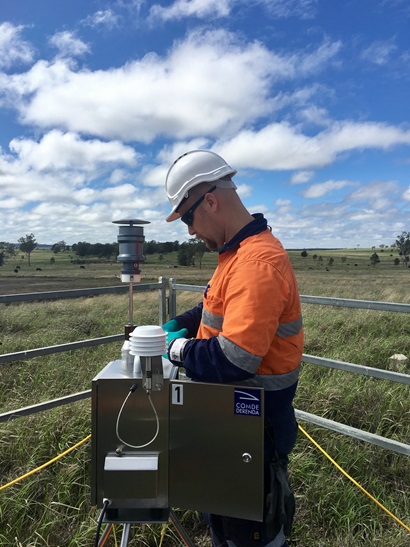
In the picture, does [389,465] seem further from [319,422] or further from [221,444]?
[221,444]

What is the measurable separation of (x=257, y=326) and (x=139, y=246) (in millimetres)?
1110

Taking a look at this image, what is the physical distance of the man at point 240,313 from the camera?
1.41 m

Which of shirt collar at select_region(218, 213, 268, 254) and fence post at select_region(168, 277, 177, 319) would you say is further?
fence post at select_region(168, 277, 177, 319)

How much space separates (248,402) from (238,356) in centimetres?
18

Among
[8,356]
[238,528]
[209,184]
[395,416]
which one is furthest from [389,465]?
[8,356]

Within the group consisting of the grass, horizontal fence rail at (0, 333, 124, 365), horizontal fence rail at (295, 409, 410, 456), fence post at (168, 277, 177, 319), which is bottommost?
the grass

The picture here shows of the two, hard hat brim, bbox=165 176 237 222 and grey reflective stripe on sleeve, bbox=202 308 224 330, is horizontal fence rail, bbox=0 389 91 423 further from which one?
hard hat brim, bbox=165 176 237 222

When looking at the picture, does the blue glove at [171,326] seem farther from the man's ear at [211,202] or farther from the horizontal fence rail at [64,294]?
the horizontal fence rail at [64,294]

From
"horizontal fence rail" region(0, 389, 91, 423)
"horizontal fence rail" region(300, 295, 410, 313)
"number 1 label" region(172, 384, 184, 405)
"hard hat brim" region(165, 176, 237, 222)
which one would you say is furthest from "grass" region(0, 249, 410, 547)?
"number 1 label" region(172, 384, 184, 405)

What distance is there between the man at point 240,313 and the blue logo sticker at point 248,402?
0.06 meters

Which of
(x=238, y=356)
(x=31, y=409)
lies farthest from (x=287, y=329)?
(x=31, y=409)

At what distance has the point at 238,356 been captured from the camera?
55.0 inches

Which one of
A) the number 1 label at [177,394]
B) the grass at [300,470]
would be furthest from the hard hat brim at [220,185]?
the grass at [300,470]

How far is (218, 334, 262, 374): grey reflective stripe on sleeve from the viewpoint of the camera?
139cm
